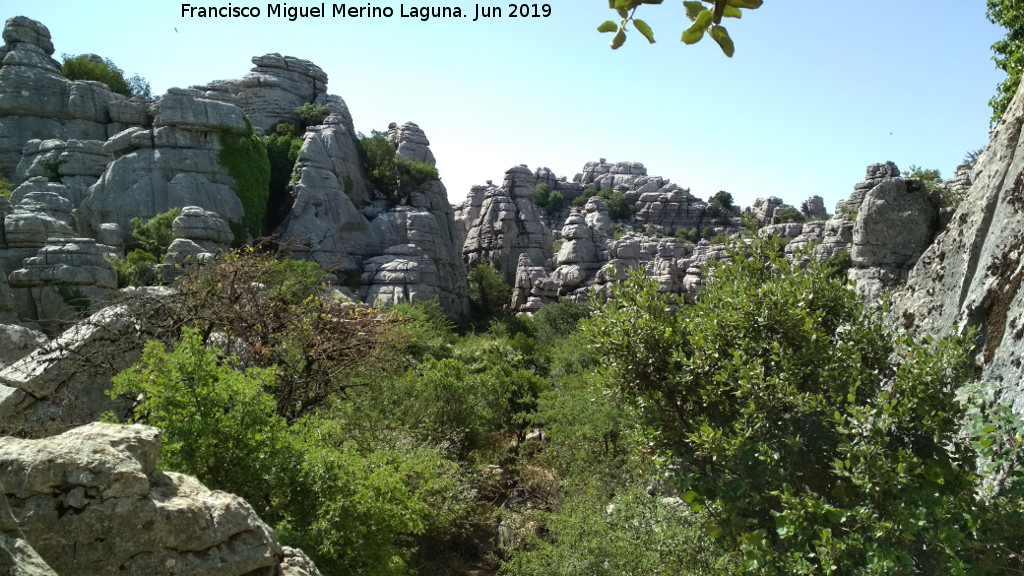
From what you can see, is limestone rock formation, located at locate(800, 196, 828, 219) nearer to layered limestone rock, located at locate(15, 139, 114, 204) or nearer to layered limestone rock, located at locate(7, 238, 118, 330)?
layered limestone rock, located at locate(15, 139, 114, 204)

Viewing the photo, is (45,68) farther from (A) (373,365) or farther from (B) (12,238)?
(A) (373,365)

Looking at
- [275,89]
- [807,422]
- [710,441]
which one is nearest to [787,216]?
[275,89]

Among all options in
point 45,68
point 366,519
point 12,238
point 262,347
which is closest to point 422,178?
point 45,68

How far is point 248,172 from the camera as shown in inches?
1228

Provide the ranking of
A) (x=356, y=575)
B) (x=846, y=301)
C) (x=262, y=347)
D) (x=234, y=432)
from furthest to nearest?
(x=262, y=347)
(x=356, y=575)
(x=234, y=432)
(x=846, y=301)

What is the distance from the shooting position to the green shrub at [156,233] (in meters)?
25.7

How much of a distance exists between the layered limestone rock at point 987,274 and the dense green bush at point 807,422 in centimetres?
27

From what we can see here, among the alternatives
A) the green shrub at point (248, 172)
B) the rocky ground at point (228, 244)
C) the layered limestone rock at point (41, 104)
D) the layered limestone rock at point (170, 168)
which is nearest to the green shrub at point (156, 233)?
the rocky ground at point (228, 244)

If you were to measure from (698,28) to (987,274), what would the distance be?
4403mm

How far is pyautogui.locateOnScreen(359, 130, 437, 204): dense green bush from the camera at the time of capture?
125 ft

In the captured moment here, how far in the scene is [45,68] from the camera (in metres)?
32.8

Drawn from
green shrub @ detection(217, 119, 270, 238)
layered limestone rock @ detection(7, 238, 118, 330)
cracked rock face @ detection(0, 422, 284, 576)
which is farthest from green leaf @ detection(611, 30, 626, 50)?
green shrub @ detection(217, 119, 270, 238)

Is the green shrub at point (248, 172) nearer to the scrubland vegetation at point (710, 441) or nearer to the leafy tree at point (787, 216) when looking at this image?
the scrubland vegetation at point (710, 441)

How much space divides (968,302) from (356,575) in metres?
5.44
